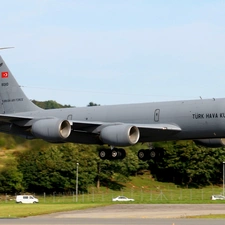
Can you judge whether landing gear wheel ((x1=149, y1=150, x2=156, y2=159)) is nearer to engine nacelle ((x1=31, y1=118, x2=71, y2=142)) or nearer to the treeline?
the treeline

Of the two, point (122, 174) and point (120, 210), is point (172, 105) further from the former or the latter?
point (122, 174)

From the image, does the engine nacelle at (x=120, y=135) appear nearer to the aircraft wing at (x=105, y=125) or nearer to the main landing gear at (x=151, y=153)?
the aircraft wing at (x=105, y=125)

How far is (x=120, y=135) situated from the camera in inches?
2191

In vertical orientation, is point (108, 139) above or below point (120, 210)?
above

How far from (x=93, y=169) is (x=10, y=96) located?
119 feet

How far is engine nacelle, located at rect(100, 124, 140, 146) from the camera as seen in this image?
2189 inches

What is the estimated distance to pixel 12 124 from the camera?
59500mm

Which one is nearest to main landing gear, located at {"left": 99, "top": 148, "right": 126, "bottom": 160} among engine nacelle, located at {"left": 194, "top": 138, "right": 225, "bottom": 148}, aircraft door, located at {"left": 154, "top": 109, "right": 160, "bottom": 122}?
aircraft door, located at {"left": 154, "top": 109, "right": 160, "bottom": 122}

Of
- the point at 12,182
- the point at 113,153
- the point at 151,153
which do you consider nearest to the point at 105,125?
the point at 113,153

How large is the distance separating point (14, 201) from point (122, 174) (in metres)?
21.8

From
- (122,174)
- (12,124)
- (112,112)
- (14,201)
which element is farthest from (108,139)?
(122,174)

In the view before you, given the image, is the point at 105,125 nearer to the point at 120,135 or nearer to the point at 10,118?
the point at 120,135

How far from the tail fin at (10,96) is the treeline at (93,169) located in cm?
391

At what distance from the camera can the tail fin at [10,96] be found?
63.9m
